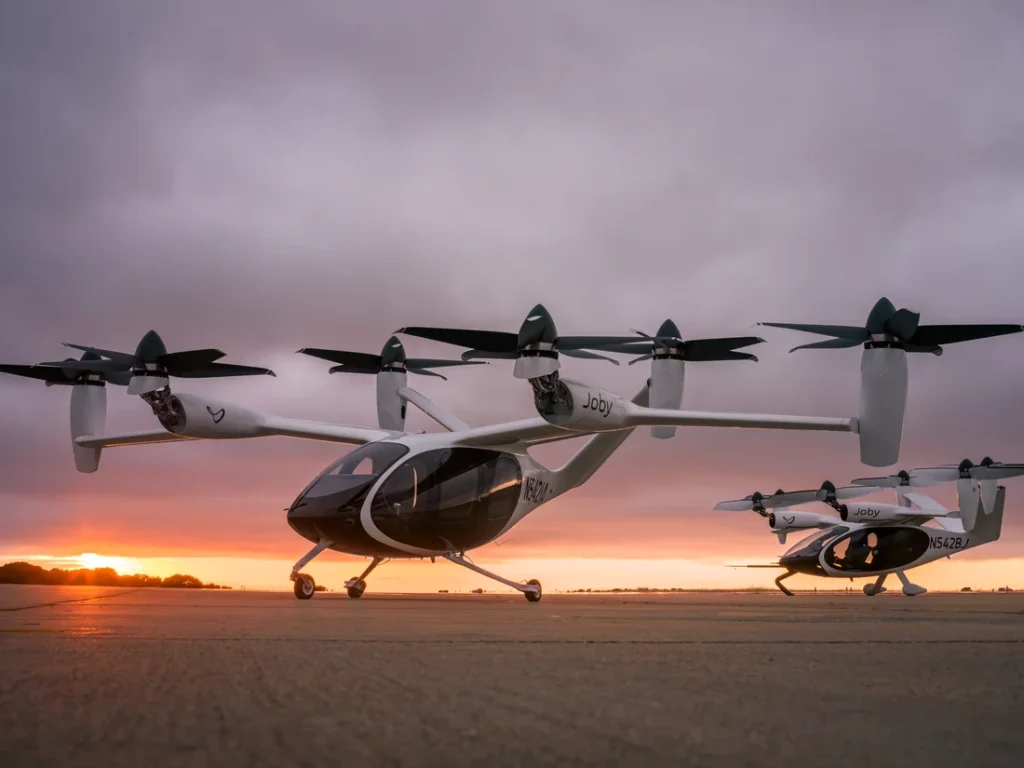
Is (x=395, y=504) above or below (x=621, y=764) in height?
above

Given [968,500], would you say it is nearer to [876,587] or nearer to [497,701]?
[876,587]

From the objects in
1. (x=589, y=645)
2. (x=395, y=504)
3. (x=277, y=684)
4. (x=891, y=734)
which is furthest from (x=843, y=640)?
(x=395, y=504)

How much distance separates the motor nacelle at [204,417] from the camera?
1620 cm

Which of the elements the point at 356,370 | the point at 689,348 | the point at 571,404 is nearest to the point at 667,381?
the point at 689,348

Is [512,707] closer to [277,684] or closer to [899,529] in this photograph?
[277,684]

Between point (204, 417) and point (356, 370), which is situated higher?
point (356, 370)

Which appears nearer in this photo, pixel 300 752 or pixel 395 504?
pixel 300 752

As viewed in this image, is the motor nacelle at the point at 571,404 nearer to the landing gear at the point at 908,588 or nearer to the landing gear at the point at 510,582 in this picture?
the landing gear at the point at 510,582

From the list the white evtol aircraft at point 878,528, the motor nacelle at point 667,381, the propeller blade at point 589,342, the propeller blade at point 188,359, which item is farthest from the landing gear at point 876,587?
the propeller blade at point 188,359

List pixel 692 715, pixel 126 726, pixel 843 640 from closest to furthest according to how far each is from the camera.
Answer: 1. pixel 126 726
2. pixel 692 715
3. pixel 843 640

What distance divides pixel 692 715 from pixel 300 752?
143 cm

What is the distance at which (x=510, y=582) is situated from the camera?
57.5 ft

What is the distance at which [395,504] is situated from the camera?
15.2 meters

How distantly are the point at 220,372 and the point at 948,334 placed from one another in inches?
523
